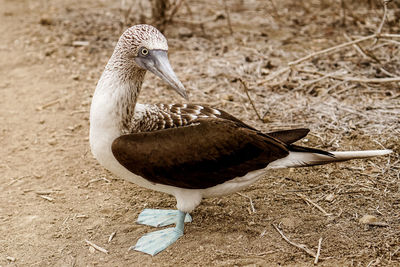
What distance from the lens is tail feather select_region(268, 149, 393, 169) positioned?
3264 mm

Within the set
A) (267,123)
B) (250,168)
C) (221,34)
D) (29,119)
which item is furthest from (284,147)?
(221,34)

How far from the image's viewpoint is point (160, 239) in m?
3.29

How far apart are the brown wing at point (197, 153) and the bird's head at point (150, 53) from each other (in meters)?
0.29

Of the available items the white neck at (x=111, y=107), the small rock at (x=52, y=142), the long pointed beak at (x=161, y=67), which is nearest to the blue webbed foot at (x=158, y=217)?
the white neck at (x=111, y=107)

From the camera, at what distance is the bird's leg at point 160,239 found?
3.19 meters

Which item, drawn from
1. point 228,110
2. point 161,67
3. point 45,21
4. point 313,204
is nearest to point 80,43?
point 45,21

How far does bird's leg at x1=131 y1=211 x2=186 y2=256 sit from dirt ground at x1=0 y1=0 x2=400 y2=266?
6 cm

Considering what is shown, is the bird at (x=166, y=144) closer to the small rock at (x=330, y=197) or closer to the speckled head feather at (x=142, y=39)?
the speckled head feather at (x=142, y=39)

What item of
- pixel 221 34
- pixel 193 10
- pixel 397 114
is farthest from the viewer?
pixel 193 10

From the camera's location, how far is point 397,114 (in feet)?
14.9

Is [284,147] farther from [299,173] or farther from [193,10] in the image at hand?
[193,10]

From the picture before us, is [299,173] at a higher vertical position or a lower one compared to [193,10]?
lower

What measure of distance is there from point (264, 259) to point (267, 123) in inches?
74.6

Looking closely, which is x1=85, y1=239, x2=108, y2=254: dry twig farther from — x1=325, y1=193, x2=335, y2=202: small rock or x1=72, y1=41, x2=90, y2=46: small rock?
x1=72, y1=41, x2=90, y2=46: small rock
